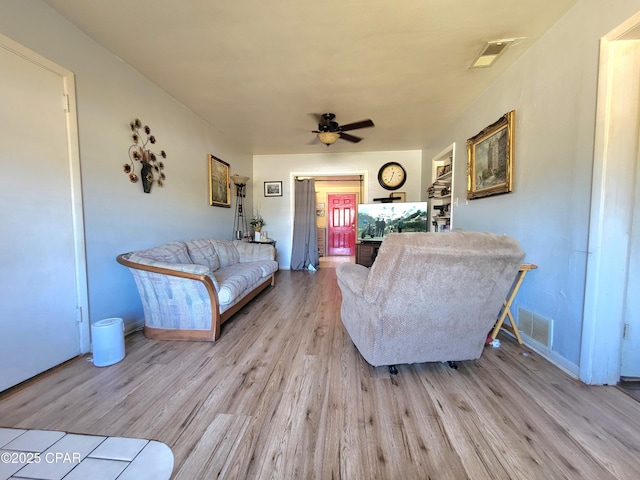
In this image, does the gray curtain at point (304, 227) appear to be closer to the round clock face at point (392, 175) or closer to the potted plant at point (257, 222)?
the potted plant at point (257, 222)

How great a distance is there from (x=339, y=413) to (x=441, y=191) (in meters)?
3.67

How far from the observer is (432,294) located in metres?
1.46

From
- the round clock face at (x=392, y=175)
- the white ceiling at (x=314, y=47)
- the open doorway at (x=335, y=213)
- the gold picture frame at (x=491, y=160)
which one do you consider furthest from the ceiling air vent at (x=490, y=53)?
the open doorway at (x=335, y=213)

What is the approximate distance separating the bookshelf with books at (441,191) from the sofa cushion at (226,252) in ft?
10.4

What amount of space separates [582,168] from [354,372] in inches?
77.9

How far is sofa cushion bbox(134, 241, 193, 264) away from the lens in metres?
2.29

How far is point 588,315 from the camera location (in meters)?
1.54

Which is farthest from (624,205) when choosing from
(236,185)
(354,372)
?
(236,185)

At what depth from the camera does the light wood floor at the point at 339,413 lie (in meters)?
1.04

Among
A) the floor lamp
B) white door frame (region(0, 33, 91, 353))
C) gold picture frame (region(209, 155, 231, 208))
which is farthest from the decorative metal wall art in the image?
the floor lamp

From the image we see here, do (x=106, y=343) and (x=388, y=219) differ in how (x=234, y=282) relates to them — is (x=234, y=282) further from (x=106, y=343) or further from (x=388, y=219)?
(x=388, y=219)

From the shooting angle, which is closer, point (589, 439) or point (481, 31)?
point (589, 439)

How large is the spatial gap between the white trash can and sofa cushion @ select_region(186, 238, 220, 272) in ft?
3.66

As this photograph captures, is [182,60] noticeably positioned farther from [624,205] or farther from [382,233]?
[382,233]
